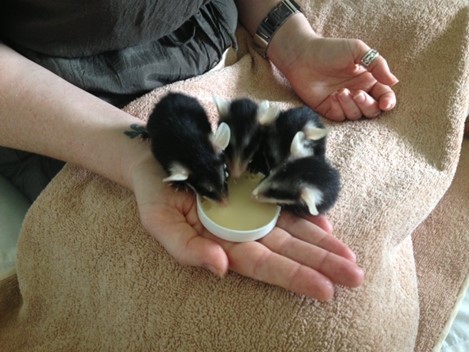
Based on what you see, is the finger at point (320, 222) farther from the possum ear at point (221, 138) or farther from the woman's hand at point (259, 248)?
the possum ear at point (221, 138)

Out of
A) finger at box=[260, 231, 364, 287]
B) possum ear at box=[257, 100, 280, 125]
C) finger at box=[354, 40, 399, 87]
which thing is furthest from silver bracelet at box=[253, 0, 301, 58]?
finger at box=[260, 231, 364, 287]

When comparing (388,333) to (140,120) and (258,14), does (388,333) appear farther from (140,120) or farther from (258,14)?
(258,14)

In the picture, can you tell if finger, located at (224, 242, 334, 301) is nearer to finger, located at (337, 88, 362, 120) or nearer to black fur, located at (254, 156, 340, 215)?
black fur, located at (254, 156, 340, 215)

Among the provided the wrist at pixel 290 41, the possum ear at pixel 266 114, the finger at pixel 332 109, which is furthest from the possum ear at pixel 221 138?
the wrist at pixel 290 41

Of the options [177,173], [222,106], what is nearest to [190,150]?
[177,173]

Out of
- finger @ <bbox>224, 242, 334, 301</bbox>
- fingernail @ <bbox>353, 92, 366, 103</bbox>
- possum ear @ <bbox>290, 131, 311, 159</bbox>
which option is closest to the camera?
finger @ <bbox>224, 242, 334, 301</bbox>

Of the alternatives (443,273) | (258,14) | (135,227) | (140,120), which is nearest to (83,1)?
(140,120)
